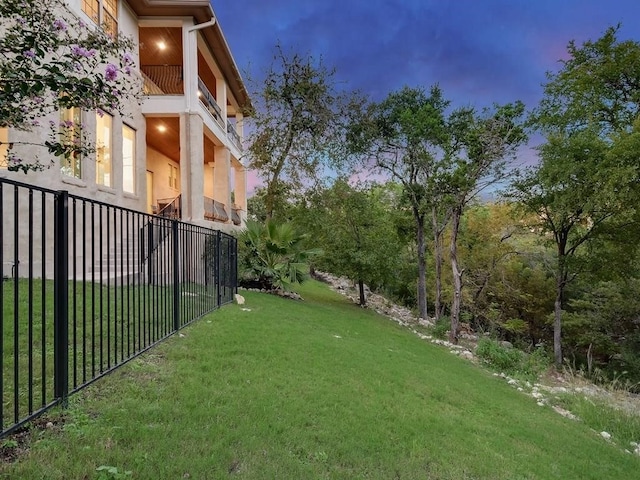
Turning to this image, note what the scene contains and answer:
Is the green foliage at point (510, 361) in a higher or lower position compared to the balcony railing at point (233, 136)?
lower

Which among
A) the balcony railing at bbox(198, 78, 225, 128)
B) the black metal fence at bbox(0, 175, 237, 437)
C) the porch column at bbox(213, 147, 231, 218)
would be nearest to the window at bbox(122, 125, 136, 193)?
the balcony railing at bbox(198, 78, 225, 128)

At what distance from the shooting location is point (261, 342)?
19.6ft

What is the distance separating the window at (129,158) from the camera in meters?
12.4

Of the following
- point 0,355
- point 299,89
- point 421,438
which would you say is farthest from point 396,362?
point 299,89

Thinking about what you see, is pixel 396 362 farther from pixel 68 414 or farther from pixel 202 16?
pixel 202 16

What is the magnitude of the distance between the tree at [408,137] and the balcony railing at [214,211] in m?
5.96

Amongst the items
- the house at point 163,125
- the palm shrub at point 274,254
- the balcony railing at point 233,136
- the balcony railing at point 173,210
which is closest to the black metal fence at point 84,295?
the palm shrub at point 274,254

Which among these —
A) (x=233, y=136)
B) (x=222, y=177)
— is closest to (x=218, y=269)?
(x=222, y=177)

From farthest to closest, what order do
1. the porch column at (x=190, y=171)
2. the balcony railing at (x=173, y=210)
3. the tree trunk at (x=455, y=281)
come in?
the balcony railing at (x=173, y=210) → the porch column at (x=190, y=171) → the tree trunk at (x=455, y=281)

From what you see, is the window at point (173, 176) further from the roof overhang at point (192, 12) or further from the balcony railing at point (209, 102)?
the roof overhang at point (192, 12)

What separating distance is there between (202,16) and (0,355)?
13.8m

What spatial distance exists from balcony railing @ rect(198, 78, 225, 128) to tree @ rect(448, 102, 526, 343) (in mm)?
9202

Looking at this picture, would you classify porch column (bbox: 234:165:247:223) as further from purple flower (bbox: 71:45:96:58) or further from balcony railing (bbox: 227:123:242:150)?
purple flower (bbox: 71:45:96:58)

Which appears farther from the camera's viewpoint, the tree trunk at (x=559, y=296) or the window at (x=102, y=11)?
the tree trunk at (x=559, y=296)
